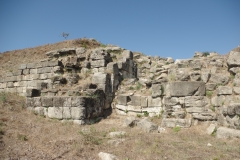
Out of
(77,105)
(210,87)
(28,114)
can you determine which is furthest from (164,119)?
(28,114)

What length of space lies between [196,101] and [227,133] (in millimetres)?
1713

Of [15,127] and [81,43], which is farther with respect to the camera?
[81,43]

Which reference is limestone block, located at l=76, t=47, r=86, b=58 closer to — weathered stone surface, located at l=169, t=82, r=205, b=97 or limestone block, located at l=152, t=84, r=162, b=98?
limestone block, located at l=152, t=84, r=162, b=98

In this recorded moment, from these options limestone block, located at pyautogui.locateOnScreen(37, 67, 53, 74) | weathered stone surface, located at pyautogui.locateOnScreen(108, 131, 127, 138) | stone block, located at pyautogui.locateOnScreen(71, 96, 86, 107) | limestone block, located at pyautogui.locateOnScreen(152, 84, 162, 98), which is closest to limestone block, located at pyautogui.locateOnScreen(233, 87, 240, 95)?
limestone block, located at pyautogui.locateOnScreen(152, 84, 162, 98)

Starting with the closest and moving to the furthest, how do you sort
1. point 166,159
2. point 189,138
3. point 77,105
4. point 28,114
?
point 166,159 < point 189,138 < point 77,105 < point 28,114

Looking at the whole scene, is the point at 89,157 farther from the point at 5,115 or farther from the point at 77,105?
the point at 5,115

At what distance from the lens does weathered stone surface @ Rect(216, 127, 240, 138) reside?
585 cm

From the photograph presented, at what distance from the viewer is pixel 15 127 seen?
6707 mm

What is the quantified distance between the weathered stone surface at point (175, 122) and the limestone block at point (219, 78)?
6.64ft

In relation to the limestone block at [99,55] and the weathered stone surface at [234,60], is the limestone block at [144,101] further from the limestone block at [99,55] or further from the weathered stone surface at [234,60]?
the weathered stone surface at [234,60]

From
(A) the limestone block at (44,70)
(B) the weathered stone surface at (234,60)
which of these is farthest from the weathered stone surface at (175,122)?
(A) the limestone block at (44,70)

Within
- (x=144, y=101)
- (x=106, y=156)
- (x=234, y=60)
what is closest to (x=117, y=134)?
(x=106, y=156)

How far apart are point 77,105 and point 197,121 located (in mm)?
4931

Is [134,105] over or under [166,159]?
over
